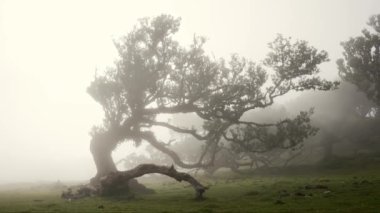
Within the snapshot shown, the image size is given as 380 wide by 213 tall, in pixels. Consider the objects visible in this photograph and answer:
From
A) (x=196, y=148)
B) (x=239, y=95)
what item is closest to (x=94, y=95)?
(x=239, y=95)

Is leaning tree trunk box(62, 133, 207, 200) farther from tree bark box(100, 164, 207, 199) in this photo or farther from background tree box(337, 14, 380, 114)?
background tree box(337, 14, 380, 114)

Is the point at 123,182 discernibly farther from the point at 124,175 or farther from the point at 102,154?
the point at 102,154

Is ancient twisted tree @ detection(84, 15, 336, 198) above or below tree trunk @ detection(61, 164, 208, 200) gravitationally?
above

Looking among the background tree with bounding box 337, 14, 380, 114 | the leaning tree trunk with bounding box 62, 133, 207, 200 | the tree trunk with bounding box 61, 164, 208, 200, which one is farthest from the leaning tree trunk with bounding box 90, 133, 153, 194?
the background tree with bounding box 337, 14, 380, 114

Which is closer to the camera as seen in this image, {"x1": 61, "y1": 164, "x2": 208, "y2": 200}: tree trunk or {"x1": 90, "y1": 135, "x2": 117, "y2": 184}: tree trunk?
{"x1": 61, "y1": 164, "x2": 208, "y2": 200}: tree trunk

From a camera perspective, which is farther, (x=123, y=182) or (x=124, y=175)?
(x=123, y=182)

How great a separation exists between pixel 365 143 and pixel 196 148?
135ft

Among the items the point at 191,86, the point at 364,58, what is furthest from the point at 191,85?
the point at 364,58

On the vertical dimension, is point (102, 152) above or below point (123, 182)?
above

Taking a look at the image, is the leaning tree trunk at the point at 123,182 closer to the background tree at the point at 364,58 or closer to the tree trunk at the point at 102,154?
the tree trunk at the point at 102,154

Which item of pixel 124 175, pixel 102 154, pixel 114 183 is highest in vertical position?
Answer: pixel 102 154

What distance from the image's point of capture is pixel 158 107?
156ft

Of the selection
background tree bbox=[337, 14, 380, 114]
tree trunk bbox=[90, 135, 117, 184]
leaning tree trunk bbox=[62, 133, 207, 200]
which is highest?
background tree bbox=[337, 14, 380, 114]

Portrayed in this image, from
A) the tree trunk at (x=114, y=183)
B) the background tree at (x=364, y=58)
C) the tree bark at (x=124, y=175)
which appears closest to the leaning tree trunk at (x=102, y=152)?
the tree trunk at (x=114, y=183)
